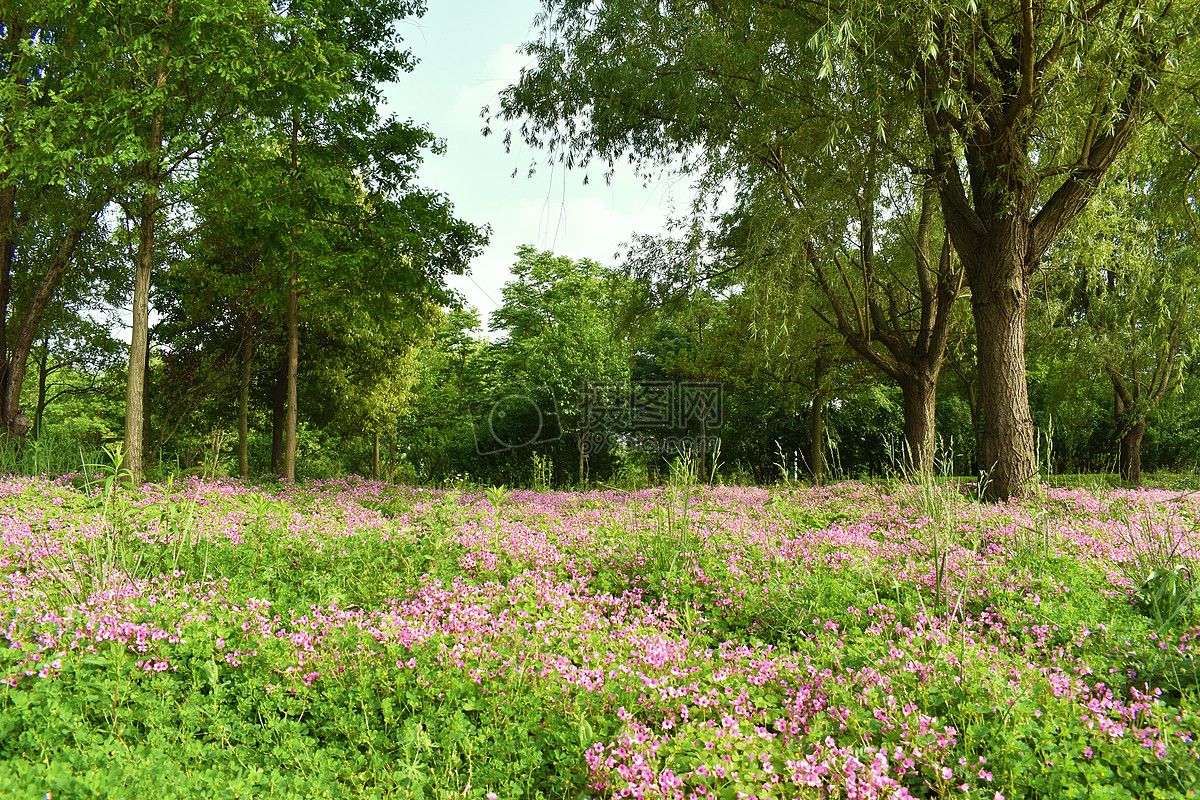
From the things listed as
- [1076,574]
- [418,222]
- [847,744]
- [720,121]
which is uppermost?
[720,121]

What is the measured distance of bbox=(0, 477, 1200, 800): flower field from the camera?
7.70ft

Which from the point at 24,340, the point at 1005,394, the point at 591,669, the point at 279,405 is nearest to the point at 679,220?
the point at 1005,394

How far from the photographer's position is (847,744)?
8.36 ft

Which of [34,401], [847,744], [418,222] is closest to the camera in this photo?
[847,744]

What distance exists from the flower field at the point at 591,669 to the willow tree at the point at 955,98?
382 centimetres

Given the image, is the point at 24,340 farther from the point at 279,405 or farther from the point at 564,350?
the point at 564,350

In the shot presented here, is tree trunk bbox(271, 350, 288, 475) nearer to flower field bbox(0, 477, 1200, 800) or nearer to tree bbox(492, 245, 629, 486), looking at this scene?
tree bbox(492, 245, 629, 486)

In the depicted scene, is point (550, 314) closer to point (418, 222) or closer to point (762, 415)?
point (762, 415)

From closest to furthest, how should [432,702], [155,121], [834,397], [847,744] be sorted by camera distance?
[847,744]
[432,702]
[155,121]
[834,397]

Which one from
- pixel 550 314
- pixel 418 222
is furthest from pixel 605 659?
pixel 550 314

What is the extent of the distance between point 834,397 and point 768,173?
938 cm

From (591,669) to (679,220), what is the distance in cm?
917

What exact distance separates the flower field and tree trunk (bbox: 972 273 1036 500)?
7.69ft

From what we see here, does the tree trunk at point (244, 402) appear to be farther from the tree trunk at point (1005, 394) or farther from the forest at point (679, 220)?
the tree trunk at point (1005, 394)
